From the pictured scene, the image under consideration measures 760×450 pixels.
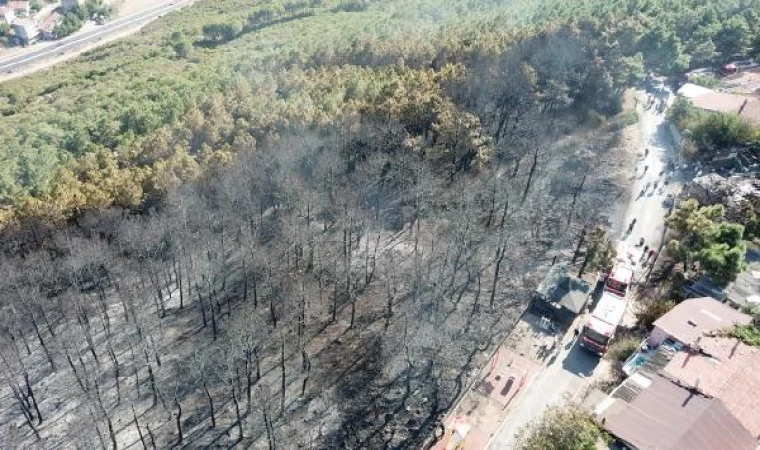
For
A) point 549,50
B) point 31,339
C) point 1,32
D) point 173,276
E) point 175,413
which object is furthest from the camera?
point 1,32

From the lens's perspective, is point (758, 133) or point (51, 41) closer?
point (758, 133)

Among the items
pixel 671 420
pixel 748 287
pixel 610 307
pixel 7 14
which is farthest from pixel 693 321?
pixel 7 14

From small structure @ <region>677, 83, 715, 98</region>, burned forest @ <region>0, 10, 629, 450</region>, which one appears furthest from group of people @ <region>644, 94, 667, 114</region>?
burned forest @ <region>0, 10, 629, 450</region>

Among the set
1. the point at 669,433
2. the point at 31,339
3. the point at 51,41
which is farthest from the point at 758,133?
the point at 51,41

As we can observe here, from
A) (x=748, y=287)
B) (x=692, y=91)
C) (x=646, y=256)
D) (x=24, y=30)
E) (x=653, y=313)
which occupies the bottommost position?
(x=646, y=256)

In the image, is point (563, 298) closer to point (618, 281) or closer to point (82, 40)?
point (618, 281)

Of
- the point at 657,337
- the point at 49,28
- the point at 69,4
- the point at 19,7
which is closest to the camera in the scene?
the point at 657,337

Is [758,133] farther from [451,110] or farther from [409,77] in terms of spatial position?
[409,77]
